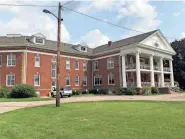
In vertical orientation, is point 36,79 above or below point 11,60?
below

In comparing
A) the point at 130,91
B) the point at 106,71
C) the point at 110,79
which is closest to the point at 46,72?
the point at 106,71

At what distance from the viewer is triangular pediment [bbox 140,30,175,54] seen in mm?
43213

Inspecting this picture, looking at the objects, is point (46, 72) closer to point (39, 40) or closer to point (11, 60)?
point (39, 40)

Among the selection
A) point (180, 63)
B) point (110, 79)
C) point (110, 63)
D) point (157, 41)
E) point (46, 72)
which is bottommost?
point (110, 79)

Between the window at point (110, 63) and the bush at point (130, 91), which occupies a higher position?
the window at point (110, 63)

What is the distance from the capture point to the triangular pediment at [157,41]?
142 feet

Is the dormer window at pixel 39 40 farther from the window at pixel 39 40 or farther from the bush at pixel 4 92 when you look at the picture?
the bush at pixel 4 92

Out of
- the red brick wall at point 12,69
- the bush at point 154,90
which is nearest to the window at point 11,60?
the red brick wall at point 12,69

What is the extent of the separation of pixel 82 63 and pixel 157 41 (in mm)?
15047

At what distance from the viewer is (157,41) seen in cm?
4556

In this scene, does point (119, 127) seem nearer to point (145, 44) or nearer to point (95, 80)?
point (145, 44)

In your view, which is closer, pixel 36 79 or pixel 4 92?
pixel 4 92

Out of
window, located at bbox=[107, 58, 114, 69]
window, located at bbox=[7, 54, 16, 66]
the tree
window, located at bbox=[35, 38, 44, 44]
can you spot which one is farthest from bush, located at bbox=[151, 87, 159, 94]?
window, located at bbox=[7, 54, 16, 66]

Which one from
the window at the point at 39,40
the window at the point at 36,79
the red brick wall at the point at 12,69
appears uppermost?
the window at the point at 39,40
